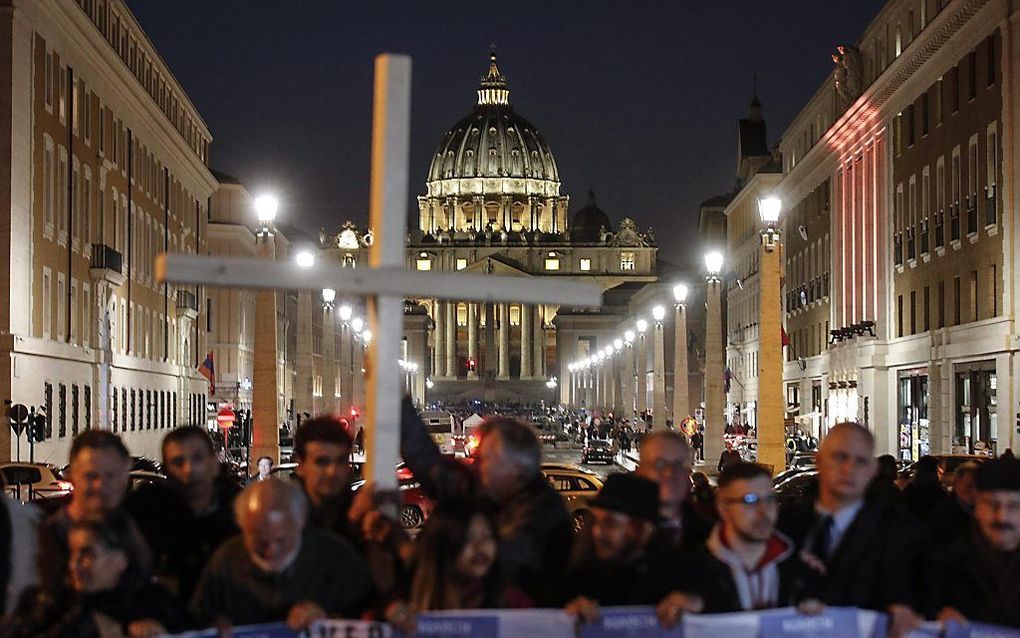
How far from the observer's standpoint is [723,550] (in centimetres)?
714

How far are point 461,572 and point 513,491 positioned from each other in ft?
2.60

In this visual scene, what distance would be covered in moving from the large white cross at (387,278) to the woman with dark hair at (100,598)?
93cm

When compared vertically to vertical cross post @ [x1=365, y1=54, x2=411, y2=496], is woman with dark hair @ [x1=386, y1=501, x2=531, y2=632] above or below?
below

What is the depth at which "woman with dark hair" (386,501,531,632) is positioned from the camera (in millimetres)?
6770

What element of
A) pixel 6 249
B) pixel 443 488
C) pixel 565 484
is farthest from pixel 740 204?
pixel 443 488

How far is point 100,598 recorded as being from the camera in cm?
639

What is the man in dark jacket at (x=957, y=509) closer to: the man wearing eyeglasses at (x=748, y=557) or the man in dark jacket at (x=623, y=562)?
the man wearing eyeglasses at (x=748, y=557)

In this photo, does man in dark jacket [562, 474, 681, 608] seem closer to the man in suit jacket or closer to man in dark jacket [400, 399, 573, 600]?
man in dark jacket [400, 399, 573, 600]

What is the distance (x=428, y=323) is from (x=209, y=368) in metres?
143

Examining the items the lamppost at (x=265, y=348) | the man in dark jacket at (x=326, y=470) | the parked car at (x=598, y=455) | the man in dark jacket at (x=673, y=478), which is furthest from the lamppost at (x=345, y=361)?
the man in dark jacket at (x=673, y=478)

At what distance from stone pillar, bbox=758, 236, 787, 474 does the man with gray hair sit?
2075cm

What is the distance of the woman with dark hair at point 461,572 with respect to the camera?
6770 mm

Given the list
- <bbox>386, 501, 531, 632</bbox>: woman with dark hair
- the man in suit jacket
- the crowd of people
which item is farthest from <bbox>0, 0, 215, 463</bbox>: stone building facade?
<bbox>386, 501, 531, 632</bbox>: woman with dark hair

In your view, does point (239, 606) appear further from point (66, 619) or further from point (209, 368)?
point (209, 368)
